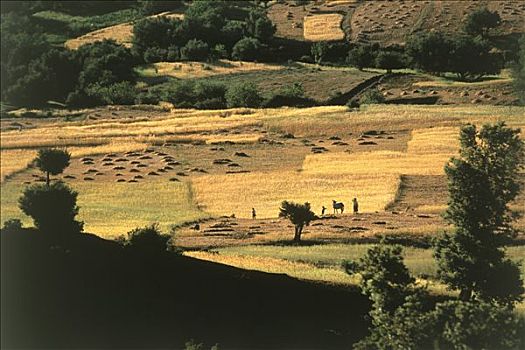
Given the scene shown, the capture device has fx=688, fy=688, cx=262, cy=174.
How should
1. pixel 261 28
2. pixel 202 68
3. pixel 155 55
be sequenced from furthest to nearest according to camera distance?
pixel 261 28 < pixel 155 55 < pixel 202 68

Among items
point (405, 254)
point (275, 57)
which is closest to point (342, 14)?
point (275, 57)

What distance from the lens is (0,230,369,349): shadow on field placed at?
62.7 feet

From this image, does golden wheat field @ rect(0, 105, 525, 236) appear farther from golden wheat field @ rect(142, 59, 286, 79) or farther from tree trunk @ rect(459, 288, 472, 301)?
golden wheat field @ rect(142, 59, 286, 79)

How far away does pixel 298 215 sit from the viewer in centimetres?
2278

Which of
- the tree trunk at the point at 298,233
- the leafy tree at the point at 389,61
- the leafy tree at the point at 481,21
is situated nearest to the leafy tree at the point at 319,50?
the leafy tree at the point at 389,61

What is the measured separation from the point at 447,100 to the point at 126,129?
20.5m

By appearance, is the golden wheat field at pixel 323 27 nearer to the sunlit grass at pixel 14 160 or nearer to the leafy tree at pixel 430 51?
the leafy tree at pixel 430 51

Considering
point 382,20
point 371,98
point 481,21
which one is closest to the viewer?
point 371,98

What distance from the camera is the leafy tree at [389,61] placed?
51406 mm

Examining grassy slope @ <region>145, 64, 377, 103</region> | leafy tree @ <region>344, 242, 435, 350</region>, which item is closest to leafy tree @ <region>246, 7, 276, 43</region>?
grassy slope @ <region>145, 64, 377, 103</region>

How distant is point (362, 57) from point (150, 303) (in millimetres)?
37092

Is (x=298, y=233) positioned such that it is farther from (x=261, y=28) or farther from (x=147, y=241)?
(x=261, y=28)

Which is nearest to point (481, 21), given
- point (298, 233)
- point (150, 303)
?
point (298, 233)

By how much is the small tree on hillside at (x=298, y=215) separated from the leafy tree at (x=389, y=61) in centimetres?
3051
